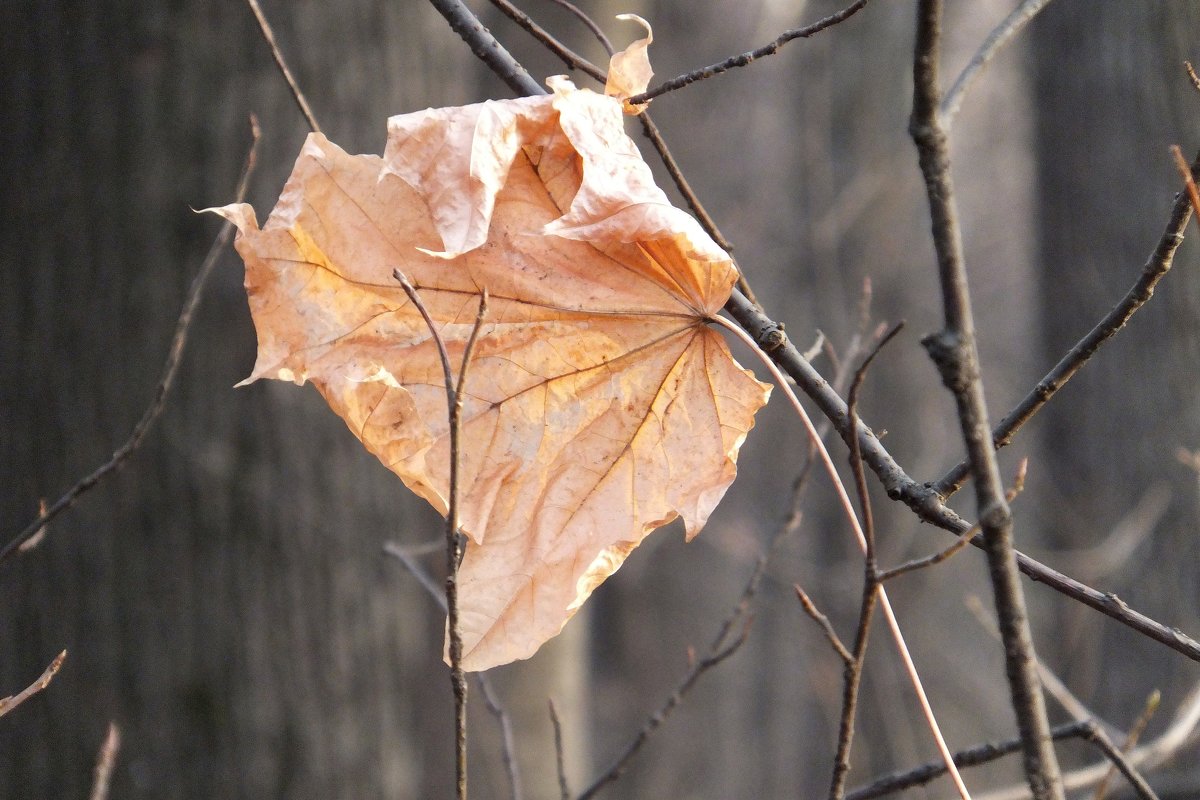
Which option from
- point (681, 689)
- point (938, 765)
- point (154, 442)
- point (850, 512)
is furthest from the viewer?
point (154, 442)

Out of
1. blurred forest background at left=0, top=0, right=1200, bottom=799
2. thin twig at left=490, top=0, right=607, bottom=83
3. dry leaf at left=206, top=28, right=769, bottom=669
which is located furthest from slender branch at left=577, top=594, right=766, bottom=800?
thin twig at left=490, top=0, right=607, bottom=83

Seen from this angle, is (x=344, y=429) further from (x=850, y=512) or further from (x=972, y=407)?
(x=972, y=407)

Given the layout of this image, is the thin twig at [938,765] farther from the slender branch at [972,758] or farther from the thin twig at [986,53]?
the thin twig at [986,53]

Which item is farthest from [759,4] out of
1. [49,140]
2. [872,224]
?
[49,140]

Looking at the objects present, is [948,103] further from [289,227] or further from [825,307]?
[825,307]

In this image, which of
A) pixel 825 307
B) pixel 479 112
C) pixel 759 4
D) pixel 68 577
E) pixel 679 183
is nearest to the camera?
pixel 479 112

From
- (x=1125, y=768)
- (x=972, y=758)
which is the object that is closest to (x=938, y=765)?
(x=972, y=758)

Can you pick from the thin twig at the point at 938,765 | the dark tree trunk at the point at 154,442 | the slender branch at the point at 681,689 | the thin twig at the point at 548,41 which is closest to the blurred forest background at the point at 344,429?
the dark tree trunk at the point at 154,442
